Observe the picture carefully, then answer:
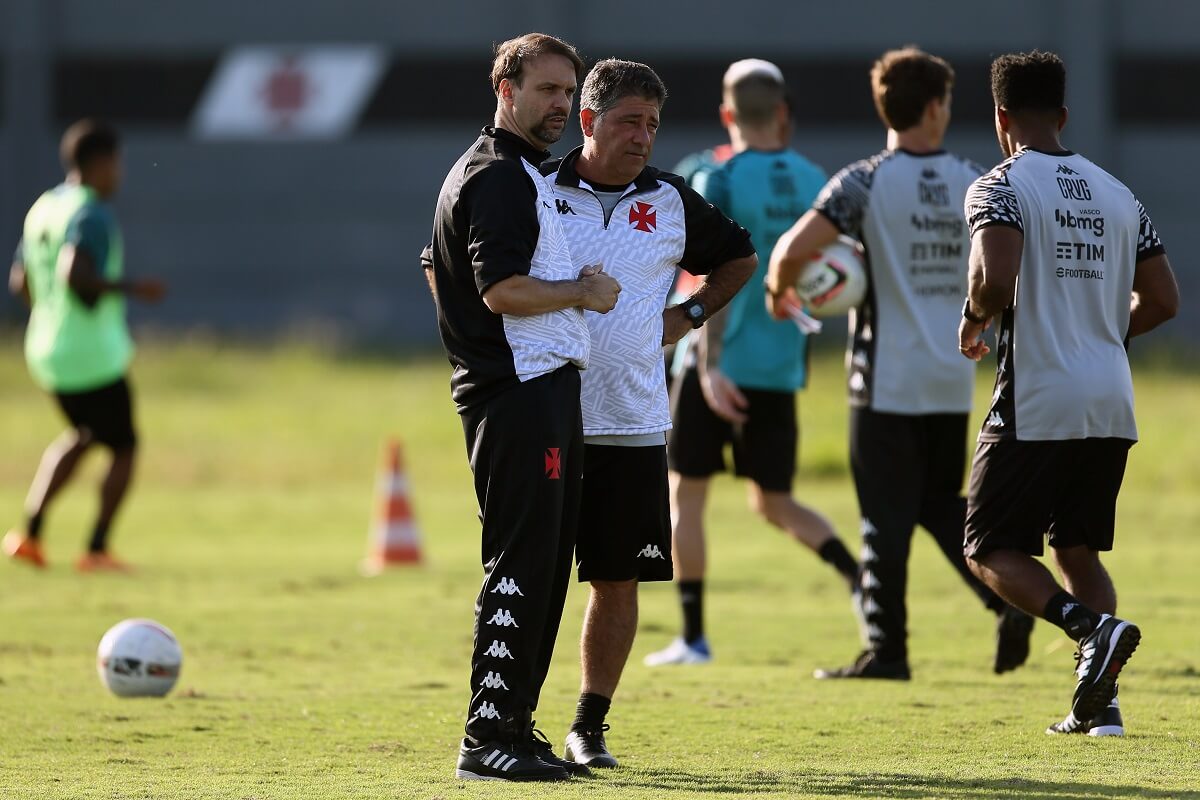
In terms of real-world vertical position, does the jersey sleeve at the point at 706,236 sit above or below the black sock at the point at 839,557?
above

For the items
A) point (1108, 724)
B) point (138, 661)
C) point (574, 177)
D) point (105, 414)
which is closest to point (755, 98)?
point (574, 177)

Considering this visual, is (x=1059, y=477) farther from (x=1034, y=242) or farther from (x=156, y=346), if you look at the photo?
(x=156, y=346)

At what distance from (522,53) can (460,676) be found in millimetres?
3173

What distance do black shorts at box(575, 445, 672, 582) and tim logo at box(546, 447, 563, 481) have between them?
304 millimetres

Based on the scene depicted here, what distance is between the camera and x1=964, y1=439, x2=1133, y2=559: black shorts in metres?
5.92

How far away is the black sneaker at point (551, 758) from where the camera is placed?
5.52 metres

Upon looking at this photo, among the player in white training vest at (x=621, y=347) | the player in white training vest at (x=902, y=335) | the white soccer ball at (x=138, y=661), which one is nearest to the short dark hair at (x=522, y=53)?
the player in white training vest at (x=621, y=347)

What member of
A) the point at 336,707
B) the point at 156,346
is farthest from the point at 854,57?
the point at 336,707

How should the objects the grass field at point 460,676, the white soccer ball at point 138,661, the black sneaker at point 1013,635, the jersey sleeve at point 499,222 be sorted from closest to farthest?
the jersey sleeve at point 499,222 < the grass field at point 460,676 < the white soccer ball at point 138,661 < the black sneaker at point 1013,635

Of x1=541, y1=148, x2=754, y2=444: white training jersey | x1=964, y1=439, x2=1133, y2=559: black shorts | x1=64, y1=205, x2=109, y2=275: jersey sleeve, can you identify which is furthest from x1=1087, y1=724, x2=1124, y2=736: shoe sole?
x1=64, y1=205, x2=109, y2=275: jersey sleeve

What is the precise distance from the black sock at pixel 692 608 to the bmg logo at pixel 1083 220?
290cm

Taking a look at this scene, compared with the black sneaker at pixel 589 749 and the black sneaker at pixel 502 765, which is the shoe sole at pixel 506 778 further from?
the black sneaker at pixel 589 749

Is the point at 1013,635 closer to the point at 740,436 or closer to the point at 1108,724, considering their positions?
the point at 1108,724

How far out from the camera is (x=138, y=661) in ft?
23.4
